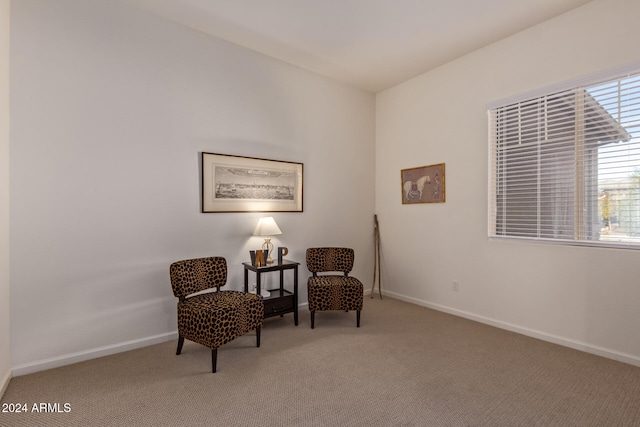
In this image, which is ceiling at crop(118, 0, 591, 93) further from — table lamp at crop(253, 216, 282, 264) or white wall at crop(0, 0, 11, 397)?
table lamp at crop(253, 216, 282, 264)

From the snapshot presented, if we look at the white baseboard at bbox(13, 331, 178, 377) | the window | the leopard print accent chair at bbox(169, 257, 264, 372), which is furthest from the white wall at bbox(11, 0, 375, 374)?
the window

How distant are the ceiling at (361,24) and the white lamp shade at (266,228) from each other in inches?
76.7

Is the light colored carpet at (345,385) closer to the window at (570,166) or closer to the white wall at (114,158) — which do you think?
the white wall at (114,158)

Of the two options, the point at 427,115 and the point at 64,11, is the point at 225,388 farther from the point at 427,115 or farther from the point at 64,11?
the point at 427,115

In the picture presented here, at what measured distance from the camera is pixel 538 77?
3.15 metres

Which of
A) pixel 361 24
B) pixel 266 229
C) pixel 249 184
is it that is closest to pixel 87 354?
pixel 266 229

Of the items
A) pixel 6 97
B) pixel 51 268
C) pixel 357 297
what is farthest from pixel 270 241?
pixel 6 97

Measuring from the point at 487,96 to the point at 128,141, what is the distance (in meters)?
3.71

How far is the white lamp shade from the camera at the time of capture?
3.43 metres

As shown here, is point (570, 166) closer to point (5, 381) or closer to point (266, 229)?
point (266, 229)

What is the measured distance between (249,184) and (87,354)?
2.12m

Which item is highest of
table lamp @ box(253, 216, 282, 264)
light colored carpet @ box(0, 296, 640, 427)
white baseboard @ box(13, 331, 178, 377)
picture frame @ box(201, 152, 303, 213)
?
picture frame @ box(201, 152, 303, 213)

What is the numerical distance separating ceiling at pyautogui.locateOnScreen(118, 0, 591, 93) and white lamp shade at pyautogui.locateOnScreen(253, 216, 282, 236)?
76.7 inches

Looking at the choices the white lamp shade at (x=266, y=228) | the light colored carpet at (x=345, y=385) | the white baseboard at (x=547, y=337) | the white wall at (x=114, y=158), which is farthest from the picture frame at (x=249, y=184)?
the white baseboard at (x=547, y=337)
